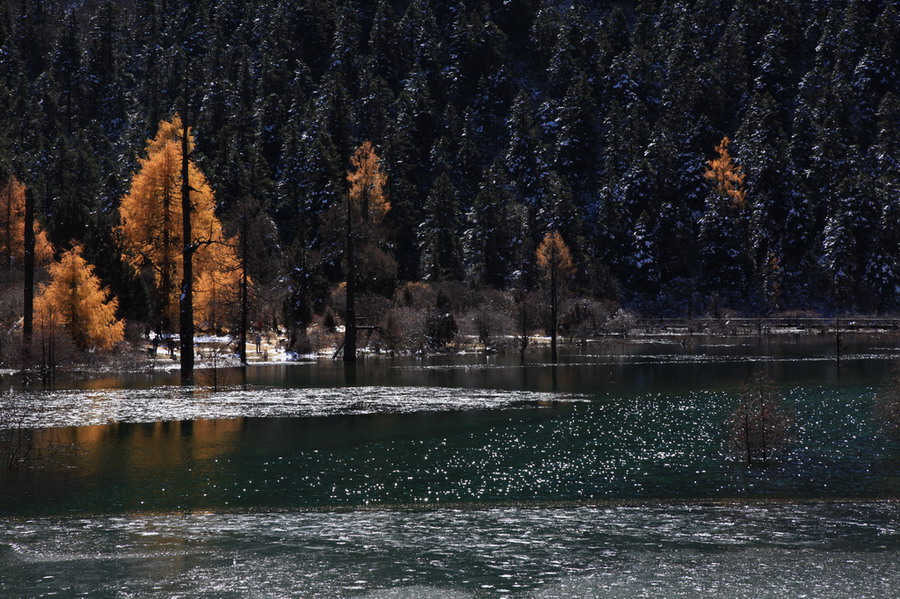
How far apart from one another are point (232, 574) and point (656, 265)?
9449 centimetres

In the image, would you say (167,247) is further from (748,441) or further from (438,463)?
(748,441)

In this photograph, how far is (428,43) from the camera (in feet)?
451

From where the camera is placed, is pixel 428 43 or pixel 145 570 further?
pixel 428 43

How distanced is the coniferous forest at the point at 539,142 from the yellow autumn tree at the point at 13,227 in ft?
2.12

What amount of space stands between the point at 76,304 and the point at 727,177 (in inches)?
3356

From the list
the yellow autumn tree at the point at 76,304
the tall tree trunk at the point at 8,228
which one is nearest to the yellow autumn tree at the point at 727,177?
the tall tree trunk at the point at 8,228

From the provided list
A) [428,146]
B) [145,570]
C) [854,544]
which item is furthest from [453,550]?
[428,146]

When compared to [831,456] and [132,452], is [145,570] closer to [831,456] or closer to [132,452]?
[132,452]

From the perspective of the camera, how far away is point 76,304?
130 ft

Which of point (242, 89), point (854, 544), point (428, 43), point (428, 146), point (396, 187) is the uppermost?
point (428, 43)

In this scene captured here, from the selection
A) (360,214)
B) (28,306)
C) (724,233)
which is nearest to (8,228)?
(360,214)

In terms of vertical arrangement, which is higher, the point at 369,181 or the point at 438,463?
the point at 369,181

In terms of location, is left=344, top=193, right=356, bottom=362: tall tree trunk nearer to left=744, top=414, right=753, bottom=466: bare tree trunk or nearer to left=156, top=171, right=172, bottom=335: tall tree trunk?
left=156, top=171, right=172, bottom=335: tall tree trunk

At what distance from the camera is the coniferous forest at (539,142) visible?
314ft
